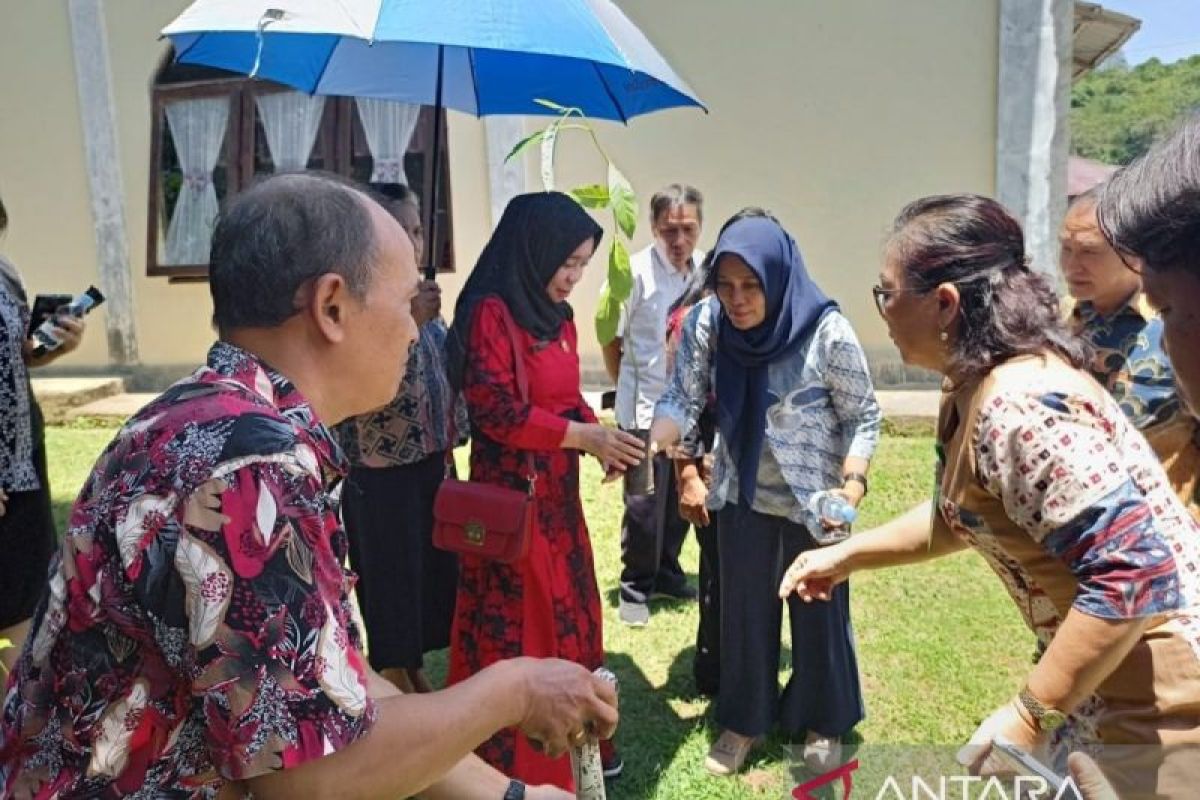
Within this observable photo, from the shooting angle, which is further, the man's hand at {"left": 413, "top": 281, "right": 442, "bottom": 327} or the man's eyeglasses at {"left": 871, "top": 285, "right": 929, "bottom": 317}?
the man's hand at {"left": 413, "top": 281, "right": 442, "bottom": 327}

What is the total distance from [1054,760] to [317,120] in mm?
7330

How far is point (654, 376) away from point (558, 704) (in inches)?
125

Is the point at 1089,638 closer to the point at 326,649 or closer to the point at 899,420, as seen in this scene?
the point at 326,649

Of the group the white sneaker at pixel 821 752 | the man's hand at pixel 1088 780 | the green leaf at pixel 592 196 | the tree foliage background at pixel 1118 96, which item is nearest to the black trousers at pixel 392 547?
the green leaf at pixel 592 196

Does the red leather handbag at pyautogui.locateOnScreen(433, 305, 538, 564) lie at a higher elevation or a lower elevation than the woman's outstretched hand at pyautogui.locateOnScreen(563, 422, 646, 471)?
lower

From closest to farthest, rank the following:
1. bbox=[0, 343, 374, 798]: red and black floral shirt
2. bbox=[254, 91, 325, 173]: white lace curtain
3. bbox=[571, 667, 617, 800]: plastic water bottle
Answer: bbox=[0, 343, 374, 798]: red and black floral shirt → bbox=[571, 667, 617, 800]: plastic water bottle → bbox=[254, 91, 325, 173]: white lace curtain

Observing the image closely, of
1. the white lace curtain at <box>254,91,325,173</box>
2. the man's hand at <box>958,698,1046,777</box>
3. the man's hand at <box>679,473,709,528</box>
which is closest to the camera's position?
the man's hand at <box>958,698,1046,777</box>

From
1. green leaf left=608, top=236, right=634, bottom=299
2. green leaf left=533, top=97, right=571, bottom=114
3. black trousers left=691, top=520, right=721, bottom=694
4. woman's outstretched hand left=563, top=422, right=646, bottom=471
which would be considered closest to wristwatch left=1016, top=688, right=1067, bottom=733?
woman's outstretched hand left=563, top=422, right=646, bottom=471

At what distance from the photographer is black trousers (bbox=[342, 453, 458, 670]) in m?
3.22

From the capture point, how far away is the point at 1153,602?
145 centimetres

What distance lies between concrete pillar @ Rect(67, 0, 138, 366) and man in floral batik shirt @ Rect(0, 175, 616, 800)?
774 centimetres

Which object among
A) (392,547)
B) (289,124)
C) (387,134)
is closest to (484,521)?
(392,547)

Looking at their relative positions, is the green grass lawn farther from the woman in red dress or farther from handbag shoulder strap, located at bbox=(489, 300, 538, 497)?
handbag shoulder strap, located at bbox=(489, 300, 538, 497)

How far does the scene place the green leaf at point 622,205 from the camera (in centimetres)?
271
